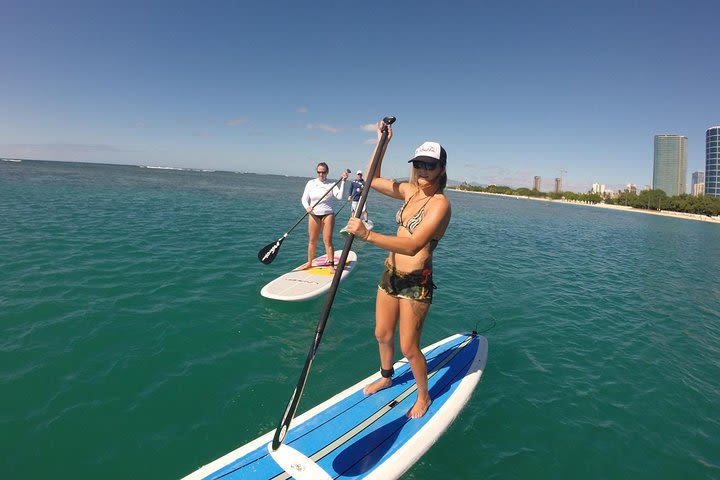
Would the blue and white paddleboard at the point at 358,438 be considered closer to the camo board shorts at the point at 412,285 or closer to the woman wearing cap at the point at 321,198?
the camo board shorts at the point at 412,285

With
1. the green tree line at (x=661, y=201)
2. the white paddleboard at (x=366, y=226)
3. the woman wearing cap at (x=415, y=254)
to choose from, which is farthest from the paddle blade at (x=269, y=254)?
the green tree line at (x=661, y=201)

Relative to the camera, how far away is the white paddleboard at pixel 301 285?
332 inches

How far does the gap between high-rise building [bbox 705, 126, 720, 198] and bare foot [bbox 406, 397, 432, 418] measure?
27350 cm

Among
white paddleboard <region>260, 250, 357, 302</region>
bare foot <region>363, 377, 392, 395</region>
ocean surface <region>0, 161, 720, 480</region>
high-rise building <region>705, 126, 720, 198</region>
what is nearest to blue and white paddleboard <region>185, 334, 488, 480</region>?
bare foot <region>363, 377, 392, 395</region>

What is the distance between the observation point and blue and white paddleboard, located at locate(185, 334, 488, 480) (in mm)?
3330

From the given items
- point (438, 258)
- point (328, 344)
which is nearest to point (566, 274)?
point (438, 258)

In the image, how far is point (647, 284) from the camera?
1418 cm

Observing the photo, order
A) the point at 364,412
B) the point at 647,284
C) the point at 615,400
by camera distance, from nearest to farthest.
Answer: the point at 364,412, the point at 615,400, the point at 647,284

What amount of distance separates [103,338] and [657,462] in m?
9.49

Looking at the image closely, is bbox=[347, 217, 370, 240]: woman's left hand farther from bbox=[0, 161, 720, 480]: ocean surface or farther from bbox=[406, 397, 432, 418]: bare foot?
bbox=[0, 161, 720, 480]: ocean surface

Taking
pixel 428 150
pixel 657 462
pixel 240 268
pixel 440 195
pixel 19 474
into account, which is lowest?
pixel 657 462

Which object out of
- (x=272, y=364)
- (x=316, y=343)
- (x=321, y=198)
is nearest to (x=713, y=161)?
(x=321, y=198)

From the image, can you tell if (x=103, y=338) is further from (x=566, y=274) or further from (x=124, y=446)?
(x=566, y=274)

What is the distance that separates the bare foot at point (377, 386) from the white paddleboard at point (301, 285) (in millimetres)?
3261
